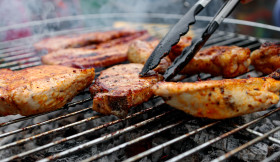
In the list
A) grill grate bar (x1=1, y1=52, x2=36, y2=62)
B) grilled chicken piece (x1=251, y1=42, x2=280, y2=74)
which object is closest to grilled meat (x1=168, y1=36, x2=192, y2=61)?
grilled chicken piece (x1=251, y1=42, x2=280, y2=74)

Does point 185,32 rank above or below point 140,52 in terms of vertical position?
above

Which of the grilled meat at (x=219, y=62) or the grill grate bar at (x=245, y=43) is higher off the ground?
the grill grate bar at (x=245, y=43)

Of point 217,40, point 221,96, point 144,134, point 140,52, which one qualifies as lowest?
point 144,134

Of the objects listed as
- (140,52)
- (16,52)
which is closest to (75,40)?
(16,52)

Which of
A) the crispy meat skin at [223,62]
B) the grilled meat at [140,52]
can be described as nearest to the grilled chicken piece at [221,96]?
the crispy meat skin at [223,62]

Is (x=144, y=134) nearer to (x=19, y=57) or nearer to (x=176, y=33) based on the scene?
(x=176, y=33)

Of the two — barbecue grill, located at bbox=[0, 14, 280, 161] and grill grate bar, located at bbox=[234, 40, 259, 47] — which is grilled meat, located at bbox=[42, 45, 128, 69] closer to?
barbecue grill, located at bbox=[0, 14, 280, 161]

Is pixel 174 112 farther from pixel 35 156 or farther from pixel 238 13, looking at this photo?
pixel 238 13

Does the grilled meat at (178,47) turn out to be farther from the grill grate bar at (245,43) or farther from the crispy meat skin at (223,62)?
the grill grate bar at (245,43)
